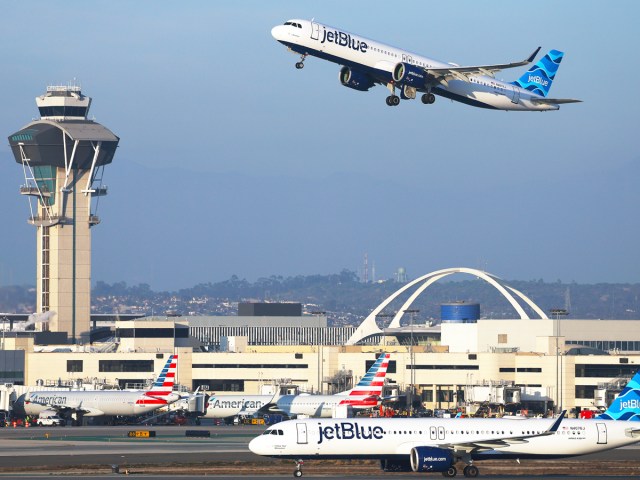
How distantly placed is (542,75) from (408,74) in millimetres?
20117

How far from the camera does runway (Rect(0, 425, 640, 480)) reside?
87.9m

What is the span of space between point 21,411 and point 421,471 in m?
92.0

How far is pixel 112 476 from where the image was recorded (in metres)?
84.9

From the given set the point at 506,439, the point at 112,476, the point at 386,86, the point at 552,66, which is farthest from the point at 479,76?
the point at 112,476

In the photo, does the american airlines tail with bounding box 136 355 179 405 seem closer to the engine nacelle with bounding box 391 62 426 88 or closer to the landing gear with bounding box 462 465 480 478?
the engine nacelle with bounding box 391 62 426 88

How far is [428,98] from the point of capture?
98312mm

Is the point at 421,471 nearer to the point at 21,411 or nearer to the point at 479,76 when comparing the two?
the point at 479,76

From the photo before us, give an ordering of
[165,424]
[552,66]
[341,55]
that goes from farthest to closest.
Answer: [165,424] < [552,66] < [341,55]

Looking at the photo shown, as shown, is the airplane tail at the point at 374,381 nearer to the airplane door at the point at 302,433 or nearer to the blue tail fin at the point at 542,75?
the blue tail fin at the point at 542,75

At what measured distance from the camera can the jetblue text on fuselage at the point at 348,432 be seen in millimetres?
83812

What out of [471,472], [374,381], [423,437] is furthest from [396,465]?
[374,381]

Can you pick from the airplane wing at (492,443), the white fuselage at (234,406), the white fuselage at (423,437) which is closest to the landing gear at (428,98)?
the white fuselage at (423,437)

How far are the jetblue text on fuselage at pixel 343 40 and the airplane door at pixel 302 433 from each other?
27802 millimetres

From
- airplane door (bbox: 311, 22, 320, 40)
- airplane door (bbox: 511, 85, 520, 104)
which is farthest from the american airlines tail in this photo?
airplane door (bbox: 311, 22, 320, 40)
